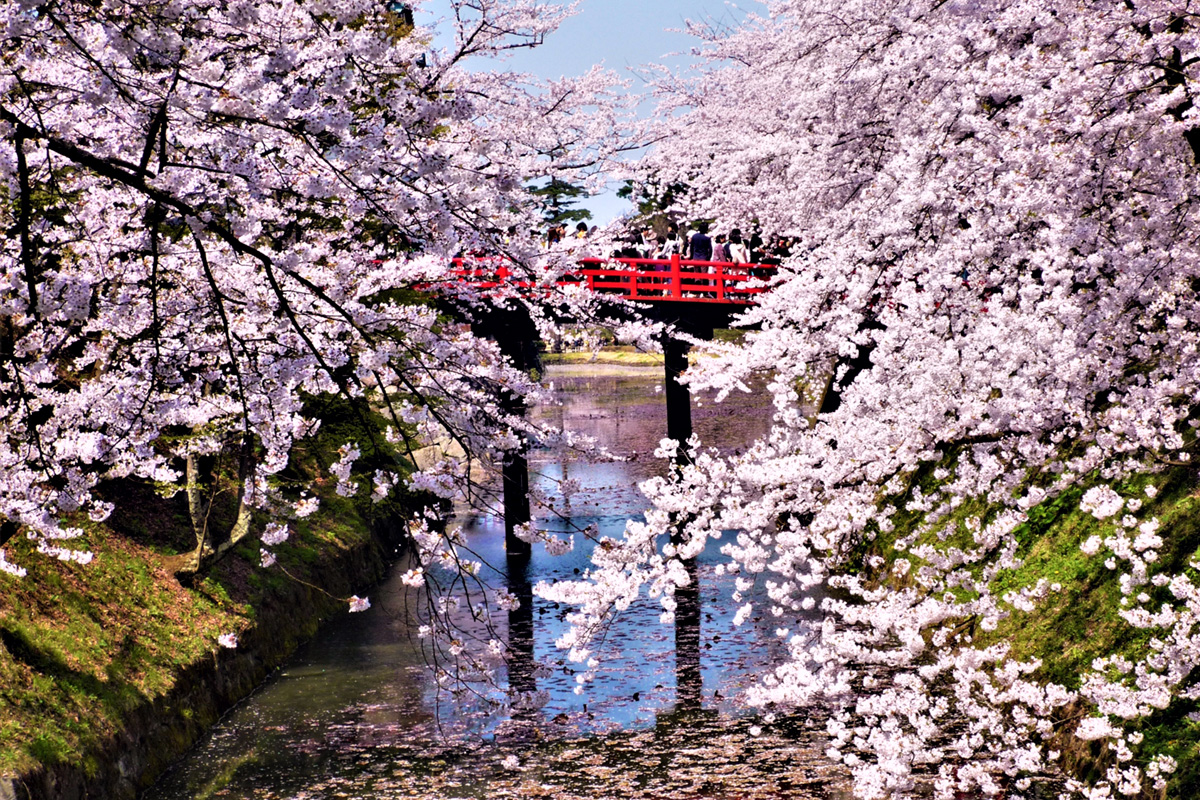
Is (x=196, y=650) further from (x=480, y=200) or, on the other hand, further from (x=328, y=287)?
(x=480, y=200)

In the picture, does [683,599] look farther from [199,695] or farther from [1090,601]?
[199,695]

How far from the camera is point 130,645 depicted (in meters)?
11.7

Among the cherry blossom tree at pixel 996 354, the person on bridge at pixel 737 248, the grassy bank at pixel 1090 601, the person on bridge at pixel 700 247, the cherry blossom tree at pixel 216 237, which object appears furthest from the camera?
the person on bridge at pixel 737 248

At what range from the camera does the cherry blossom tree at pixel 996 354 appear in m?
6.52

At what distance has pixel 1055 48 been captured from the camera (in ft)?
24.9

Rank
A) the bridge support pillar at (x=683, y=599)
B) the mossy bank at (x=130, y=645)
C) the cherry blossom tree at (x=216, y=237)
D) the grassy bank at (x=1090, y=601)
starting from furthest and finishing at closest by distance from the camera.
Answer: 1. the bridge support pillar at (x=683, y=599)
2. the mossy bank at (x=130, y=645)
3. the grassy bank at (x=1090, y=601)
4. the cherry blossom tree at (x=216, y=237)

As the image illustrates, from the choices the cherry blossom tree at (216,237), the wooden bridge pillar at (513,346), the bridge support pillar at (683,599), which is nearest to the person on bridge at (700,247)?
the bridge support pillar at (683,599)

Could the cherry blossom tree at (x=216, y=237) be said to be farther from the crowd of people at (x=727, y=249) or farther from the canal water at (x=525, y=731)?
the crowd of people at (x=727, y=249)

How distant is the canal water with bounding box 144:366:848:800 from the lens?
33.9ft

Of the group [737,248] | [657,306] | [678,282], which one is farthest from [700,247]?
[737,248]

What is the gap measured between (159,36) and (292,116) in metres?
0.69

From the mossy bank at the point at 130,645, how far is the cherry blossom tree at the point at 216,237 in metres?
0.66

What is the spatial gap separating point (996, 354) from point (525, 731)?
6.88 metres

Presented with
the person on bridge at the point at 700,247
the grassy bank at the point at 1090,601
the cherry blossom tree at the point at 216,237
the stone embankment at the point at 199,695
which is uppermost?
the person on bridge at the point at 700,247
